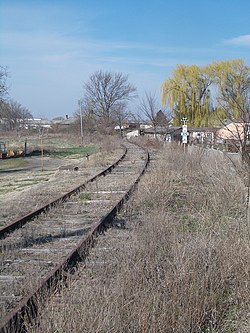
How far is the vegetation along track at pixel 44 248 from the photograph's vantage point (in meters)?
4.91

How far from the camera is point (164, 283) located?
4.74 metres

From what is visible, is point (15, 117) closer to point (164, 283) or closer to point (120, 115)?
point (120, 115)

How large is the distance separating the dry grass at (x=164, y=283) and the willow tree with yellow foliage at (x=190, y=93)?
6077cm

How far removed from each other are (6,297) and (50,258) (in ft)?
5.74

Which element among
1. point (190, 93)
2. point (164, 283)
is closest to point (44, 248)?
point (164, 283)

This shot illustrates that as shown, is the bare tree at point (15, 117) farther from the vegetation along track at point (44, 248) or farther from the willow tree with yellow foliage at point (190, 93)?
the vegetation along track at point (44, 248)

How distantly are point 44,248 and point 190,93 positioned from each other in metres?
62.6

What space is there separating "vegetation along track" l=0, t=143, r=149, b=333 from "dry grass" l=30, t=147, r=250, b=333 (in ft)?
0.86

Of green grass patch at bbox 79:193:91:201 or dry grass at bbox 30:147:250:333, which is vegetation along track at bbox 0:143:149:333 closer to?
green grass patch at bbox 79:193:91:201

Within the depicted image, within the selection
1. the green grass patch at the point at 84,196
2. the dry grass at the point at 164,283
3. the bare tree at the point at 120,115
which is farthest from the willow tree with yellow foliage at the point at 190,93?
the dry grass at the point at 164,283

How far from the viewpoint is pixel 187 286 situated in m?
4.57

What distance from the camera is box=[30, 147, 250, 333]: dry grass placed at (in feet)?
12.9

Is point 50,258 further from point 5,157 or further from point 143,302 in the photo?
point 5,157

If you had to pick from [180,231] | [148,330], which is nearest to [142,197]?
[180,231]
